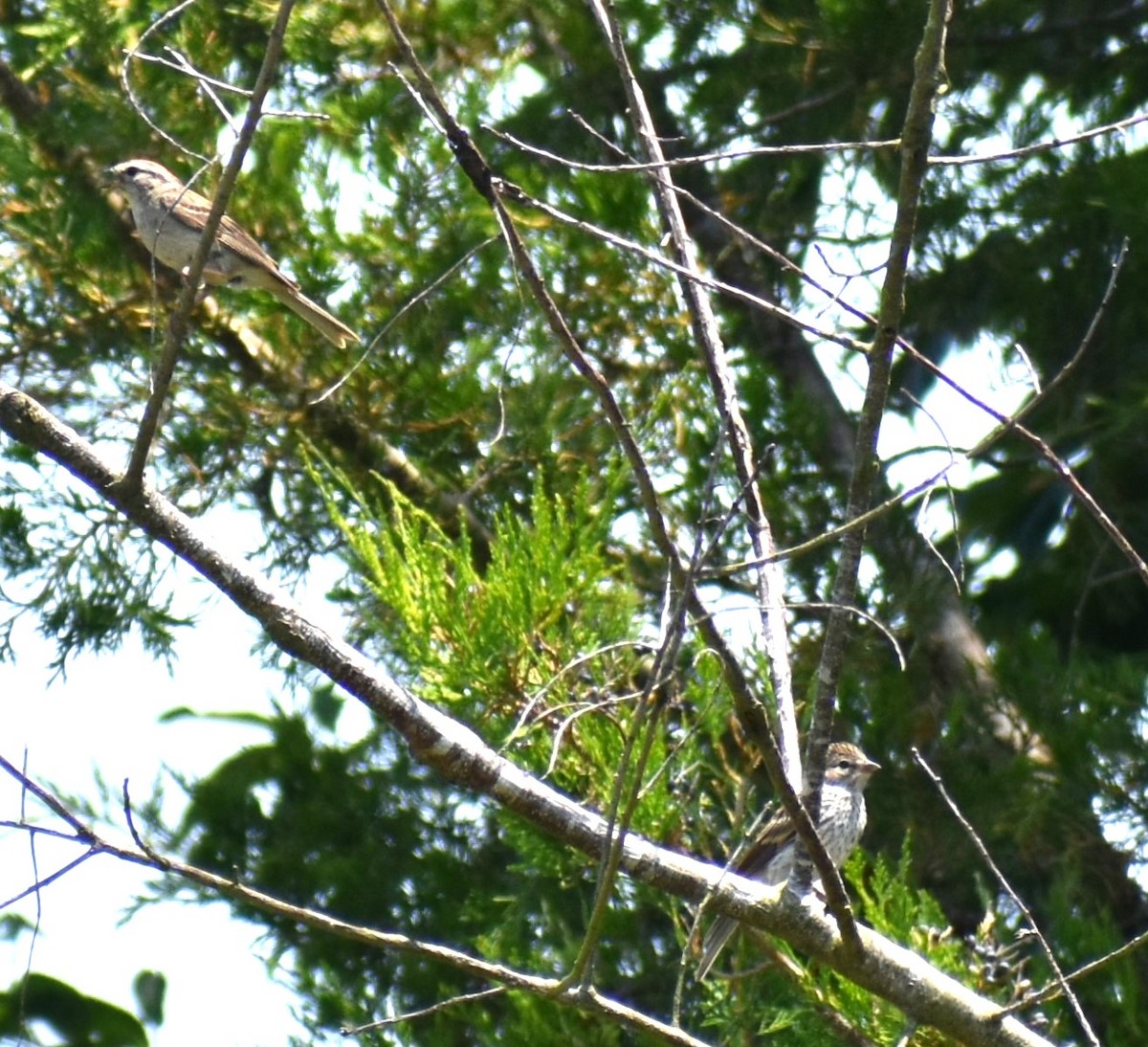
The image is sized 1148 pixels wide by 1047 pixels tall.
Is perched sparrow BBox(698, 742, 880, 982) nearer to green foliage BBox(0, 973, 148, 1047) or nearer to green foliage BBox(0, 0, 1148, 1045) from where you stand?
green foliage BBox(0, 0, 1148, 1045)

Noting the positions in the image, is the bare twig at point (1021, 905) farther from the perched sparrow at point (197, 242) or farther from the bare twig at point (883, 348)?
the perched sparrow at point (197, 242)

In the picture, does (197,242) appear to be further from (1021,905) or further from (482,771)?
(1021,905)

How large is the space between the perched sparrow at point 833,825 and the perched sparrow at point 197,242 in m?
2.08

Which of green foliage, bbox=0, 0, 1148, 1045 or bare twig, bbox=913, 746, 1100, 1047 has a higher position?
green foliage, bbox=0, 0, 1148, 1045

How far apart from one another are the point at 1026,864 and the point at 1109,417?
1.46 m

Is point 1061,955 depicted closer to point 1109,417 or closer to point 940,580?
point 940,580

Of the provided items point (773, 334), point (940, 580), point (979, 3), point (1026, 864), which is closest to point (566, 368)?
point (773, 334)

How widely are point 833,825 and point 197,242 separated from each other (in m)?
2.68

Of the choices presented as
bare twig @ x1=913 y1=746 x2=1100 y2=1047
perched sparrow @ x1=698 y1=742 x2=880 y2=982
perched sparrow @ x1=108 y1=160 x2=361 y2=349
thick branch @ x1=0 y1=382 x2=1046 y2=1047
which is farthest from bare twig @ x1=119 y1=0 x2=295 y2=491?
perched sparrow @ x1=108 y1=160 x2=361 y2=349

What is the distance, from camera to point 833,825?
5.12 meters

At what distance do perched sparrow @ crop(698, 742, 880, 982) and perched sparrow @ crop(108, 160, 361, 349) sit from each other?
208cm

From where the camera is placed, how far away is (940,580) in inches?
220

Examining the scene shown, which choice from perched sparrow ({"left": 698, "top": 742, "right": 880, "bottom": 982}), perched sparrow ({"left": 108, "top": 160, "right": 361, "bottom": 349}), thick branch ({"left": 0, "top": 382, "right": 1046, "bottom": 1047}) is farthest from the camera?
perched sparrow ({"left": 108, "top": 160, "right": 361, "bottom": 349})

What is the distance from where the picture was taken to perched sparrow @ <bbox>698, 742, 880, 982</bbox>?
194 inches
